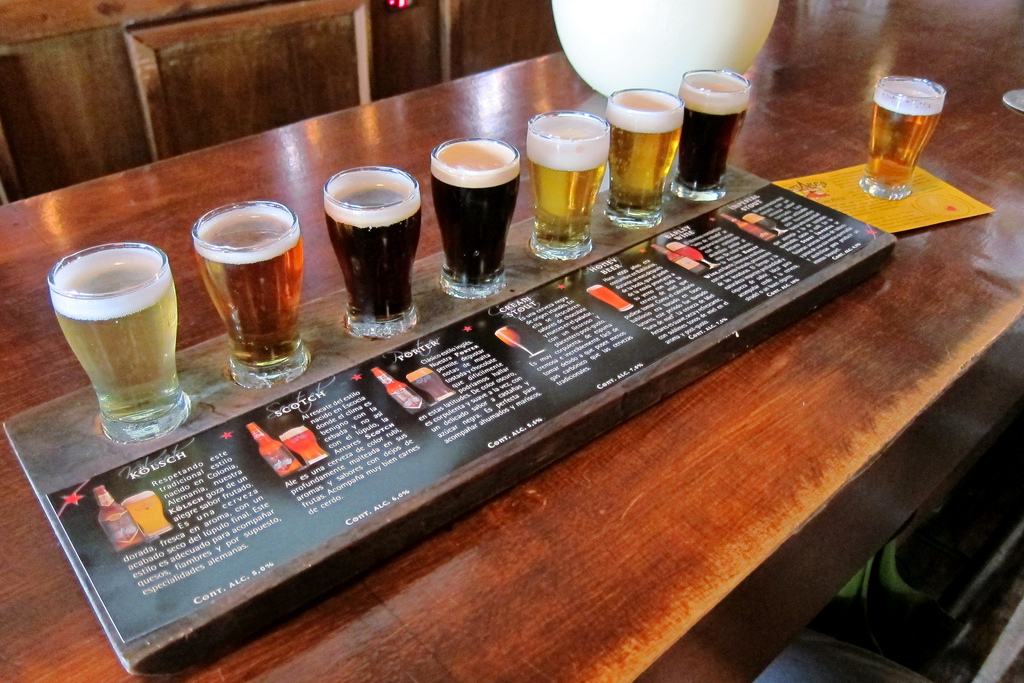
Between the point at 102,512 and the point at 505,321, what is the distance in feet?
1.32

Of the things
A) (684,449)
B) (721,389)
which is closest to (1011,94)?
(721,389)

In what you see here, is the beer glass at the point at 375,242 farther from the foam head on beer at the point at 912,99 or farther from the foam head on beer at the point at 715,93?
the foam head on beer at the point at 912,99

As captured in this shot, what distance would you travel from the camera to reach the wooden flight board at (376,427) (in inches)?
21.7

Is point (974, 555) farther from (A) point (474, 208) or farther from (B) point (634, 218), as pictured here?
(A) point (474, 208)

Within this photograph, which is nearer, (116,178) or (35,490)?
(35,490)

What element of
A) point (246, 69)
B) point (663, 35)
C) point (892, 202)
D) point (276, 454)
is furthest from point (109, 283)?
point (246, 69)

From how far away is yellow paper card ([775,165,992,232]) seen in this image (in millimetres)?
1066

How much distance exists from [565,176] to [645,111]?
0.49ft

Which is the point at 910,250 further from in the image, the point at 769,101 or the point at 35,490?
the point at 35,490

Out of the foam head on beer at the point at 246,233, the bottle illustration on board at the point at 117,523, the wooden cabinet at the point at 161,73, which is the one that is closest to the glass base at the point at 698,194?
the foam head on beer at the point at 246,233

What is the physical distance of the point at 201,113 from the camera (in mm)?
2211

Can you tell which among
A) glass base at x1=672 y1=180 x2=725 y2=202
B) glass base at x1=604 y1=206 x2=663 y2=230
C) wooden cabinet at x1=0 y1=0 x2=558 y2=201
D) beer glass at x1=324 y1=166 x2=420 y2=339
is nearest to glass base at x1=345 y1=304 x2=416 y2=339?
beer glass at x1=324 y1=166 x2=420 y2=339

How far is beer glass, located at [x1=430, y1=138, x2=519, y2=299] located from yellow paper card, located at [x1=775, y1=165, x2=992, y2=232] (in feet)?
1.64

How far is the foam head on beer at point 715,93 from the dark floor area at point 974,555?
2.06 feet
